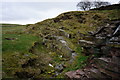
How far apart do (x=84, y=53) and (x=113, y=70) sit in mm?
8680

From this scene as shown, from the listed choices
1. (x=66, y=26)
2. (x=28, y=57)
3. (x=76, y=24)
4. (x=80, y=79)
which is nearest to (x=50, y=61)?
(x=28, y=57)

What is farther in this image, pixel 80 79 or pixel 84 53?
pixel 84 53

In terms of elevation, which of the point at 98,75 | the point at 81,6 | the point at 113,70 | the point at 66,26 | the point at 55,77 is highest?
the point at 81,6

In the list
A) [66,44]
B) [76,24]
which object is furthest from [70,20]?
[66,44]

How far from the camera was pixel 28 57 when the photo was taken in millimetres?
14156

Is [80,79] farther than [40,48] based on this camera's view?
No

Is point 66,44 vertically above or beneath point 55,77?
above

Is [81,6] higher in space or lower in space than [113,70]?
A: higher

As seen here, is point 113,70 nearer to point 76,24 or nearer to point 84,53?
point 84,53

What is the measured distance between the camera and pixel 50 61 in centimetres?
1549

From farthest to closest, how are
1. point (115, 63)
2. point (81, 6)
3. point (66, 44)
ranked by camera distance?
point (81, 6) → point (66, 44) → point (115, 63)

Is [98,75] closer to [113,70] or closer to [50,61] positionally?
[113,70]

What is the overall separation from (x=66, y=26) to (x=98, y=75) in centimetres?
1891

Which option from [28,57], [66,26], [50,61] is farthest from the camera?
[66,26]
